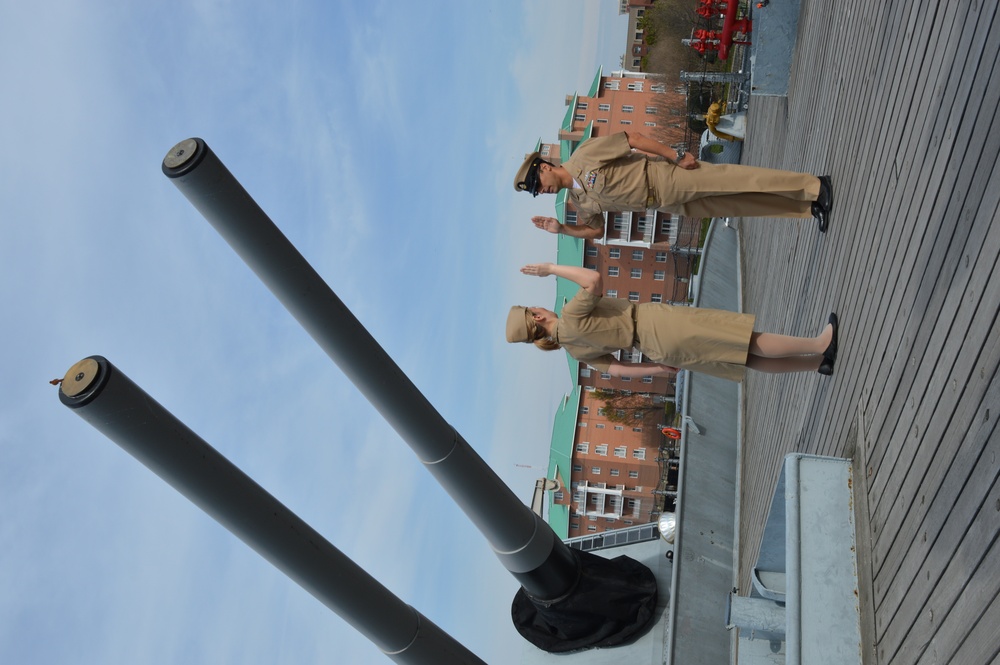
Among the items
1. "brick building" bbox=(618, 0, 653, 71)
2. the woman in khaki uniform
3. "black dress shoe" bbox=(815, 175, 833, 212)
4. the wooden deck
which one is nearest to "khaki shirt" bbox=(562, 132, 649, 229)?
the woman in khaki uniform

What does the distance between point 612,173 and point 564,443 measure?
154 ft

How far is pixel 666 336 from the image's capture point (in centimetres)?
618

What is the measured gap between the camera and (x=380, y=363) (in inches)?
291

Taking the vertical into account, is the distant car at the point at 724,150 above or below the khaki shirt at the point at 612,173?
below

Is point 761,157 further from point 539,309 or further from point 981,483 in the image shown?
point 981,483

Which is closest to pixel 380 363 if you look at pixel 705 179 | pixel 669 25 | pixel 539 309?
pixel 539 309

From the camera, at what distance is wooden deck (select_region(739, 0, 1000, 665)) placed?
3533mm

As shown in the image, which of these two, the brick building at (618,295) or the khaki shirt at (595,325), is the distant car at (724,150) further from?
the brick building at (618,295)

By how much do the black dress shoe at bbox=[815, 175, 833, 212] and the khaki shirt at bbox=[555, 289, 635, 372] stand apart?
6.06 feet

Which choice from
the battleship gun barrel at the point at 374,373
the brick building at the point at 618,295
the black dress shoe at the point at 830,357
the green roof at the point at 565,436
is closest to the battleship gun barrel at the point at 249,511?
the battleship gun barrel at the point at 374,373

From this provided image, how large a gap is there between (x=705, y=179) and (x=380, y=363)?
10.0 ft

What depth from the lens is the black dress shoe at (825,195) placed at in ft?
22.5

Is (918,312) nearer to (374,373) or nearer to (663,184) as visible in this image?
(663,184)

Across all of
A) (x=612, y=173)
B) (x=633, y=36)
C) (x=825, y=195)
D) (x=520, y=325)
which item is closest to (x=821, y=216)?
(x=825, y=195)
